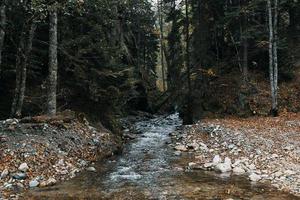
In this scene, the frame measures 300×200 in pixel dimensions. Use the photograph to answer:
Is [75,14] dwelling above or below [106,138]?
above

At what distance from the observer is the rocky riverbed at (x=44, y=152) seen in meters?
13.3

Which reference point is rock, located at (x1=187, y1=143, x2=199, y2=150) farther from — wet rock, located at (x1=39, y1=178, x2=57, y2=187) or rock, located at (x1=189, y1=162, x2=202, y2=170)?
wet rock, located at (x1=39, y1=178, x2=57, y2=187)

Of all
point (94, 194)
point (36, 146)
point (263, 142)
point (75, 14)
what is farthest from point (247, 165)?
point (75, 14)

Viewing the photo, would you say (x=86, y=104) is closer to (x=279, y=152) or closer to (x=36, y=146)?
(x=36, y=146)

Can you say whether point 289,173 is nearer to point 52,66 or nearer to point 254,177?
point 254,177

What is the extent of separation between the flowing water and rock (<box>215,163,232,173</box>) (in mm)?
507

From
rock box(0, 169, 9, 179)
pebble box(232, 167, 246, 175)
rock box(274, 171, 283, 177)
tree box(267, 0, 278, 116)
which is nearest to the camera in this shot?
rock box(0, 169, 9, 179)

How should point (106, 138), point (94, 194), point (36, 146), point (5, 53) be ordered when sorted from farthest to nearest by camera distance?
point (5, 53), point (106, 138), point (36, 146), point (94, 194)

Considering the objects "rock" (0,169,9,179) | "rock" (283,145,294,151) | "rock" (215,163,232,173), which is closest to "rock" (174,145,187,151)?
"rock" (215,163,232,173)

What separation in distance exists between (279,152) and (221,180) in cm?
425

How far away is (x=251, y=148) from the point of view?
59.4 ft

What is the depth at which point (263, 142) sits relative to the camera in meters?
18.8

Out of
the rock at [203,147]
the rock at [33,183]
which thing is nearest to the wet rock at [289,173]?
the rock at [203,147]

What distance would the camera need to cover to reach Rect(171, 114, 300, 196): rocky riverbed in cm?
1431
